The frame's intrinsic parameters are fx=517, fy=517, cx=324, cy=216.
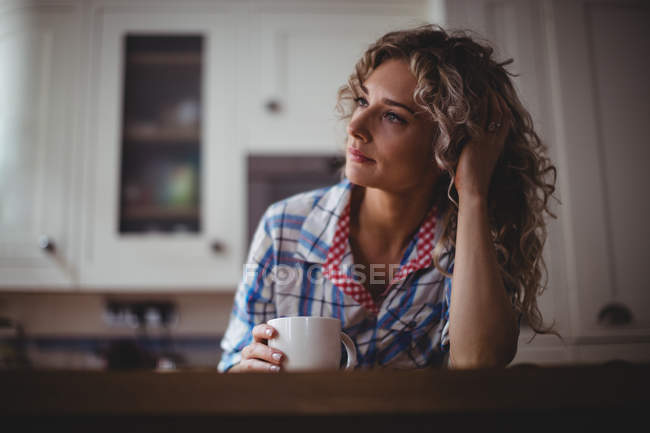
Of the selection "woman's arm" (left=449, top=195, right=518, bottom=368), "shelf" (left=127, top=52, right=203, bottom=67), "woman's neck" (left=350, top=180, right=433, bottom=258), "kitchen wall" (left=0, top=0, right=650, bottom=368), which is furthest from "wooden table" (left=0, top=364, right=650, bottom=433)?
"shelf" (left=127, top=52, right=203, bottom=67)

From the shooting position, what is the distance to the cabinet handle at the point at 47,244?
1640mm

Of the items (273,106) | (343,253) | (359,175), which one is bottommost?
(343,253)

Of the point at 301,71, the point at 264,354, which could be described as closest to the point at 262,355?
the point at 264,354

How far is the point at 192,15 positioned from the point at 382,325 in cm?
140

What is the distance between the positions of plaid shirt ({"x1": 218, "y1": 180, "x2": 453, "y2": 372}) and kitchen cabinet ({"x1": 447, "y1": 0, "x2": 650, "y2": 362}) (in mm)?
730

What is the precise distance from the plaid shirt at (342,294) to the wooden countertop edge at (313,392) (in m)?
0.54

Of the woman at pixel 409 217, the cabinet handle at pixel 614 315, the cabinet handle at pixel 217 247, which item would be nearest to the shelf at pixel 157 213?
the cabinet handle at pixel 217 247

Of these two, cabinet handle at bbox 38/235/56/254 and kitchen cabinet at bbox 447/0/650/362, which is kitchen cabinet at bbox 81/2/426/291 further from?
kitchen cabinet at bbox 447/0/650/362

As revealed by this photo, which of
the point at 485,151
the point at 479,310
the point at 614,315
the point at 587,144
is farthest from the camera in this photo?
the point at 587,144

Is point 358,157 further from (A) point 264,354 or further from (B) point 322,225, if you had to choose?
(A) point 264,354

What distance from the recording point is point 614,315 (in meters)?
1.51

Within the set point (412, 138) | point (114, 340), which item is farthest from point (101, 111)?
point (412, 138)

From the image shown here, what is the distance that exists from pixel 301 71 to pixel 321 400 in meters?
1.59

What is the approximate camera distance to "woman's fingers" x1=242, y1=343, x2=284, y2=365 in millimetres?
586
